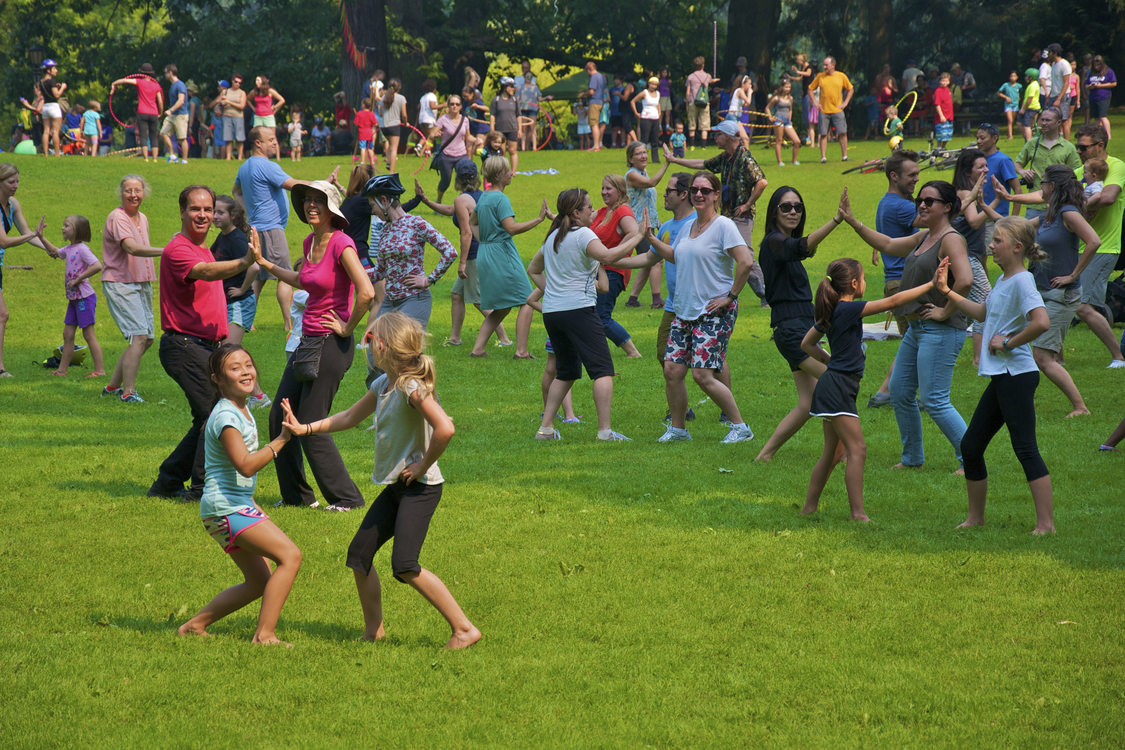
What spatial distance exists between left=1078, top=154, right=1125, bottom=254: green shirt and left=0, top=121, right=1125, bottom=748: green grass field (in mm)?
1846

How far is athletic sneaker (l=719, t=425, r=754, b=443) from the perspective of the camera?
9.30m

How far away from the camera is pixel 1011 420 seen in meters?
6.49

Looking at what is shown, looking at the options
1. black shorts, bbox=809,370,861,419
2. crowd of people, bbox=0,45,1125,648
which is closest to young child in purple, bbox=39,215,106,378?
crowd of people, bbox=0,45,1125,648

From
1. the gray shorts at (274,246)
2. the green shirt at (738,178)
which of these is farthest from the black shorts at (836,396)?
the gray shorts at (274,246)

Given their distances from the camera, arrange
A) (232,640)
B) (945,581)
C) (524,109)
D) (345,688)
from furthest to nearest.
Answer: (524,109)
(945,581)
(232,640)
(345,688)

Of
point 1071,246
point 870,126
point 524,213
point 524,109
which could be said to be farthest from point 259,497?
point 870,126

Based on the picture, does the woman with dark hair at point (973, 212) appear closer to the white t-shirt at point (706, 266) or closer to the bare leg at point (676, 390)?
the white t-shirt at point (706, 266)

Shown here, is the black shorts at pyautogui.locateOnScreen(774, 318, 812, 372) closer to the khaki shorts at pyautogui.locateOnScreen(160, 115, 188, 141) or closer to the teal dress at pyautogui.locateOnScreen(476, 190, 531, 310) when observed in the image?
the teal dress at pyautogui.locateOnScreen(476, 190, 531, 310)

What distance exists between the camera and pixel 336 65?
134 ft

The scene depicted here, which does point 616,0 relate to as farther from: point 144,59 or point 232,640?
point 232,640

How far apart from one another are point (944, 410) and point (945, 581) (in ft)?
6.94

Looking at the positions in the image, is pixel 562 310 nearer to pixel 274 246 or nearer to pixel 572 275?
pixel 572 275

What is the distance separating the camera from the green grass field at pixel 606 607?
441 cm

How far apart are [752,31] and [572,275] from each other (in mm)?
29991
